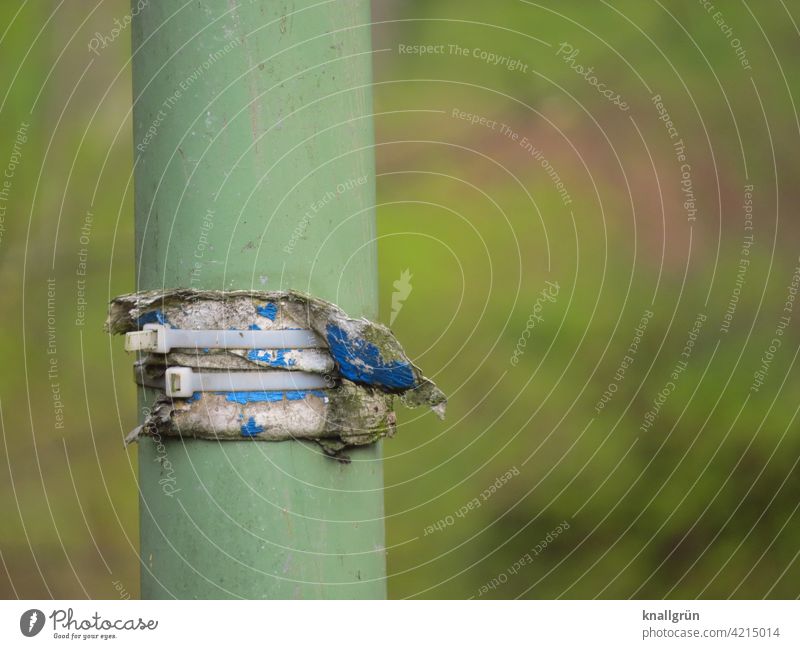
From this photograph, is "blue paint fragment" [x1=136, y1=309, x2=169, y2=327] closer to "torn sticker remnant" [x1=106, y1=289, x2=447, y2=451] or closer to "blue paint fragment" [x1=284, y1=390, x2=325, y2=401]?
"torn sticker remnant" [x1=106, y1=289, x2=447, y2=451]

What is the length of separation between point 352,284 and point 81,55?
4.07 feet

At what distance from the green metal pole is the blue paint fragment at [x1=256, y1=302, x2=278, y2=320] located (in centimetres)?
1

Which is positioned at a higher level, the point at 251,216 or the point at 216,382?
the point at 251,216

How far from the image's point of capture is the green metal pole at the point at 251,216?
811mm

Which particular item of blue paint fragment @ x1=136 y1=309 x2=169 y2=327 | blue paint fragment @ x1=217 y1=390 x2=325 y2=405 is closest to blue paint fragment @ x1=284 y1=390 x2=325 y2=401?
blue paint fragment @ x1=217 y1=390 x2=325 y2=405

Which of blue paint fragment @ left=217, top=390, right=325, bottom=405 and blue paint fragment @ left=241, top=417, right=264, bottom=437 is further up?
blue paint fragment @ left=217, top=390, right=325, bottom=405

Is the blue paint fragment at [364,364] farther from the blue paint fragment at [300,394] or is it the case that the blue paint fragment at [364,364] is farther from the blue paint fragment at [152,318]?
the blue paint fragment at [152,318]

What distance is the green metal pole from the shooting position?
2.66ft

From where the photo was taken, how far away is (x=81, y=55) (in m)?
1.89

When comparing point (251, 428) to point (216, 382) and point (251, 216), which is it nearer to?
point (216, 382)

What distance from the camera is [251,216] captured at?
31.9 inches

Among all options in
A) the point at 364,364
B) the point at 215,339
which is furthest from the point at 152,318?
the point at 364,364

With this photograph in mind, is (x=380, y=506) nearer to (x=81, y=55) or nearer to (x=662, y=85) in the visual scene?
(x=662, y=85)

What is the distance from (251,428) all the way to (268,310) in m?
0.09
